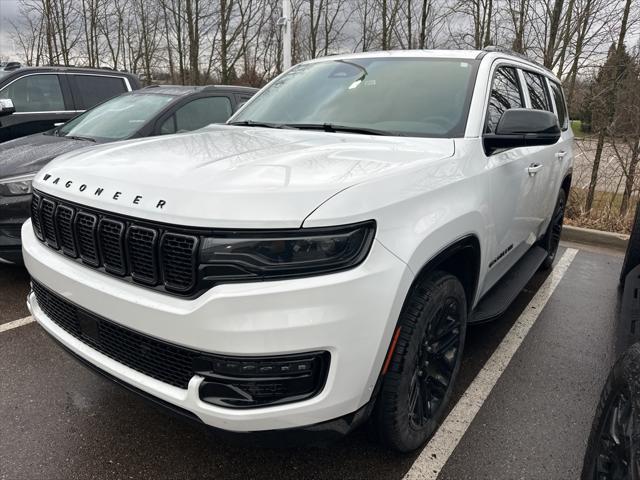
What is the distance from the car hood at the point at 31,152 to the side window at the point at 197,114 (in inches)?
33.9

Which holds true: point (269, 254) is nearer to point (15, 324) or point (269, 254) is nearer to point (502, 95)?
point (502, 95)

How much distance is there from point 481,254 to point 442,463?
104 cm

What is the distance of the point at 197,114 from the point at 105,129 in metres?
0.98

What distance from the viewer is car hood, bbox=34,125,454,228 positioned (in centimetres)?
169

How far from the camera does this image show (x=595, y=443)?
70.9 inches

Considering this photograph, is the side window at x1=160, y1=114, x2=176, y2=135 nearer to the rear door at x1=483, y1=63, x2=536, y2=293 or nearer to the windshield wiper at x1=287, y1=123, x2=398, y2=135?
the windshield wiper at x1=287, y1=123, x2=398, y2=135

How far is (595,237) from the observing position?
22.0 feet

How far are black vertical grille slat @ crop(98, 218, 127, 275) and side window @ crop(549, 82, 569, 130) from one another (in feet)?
13.5

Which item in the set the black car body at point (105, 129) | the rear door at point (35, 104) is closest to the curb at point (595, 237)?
the black car body at point (105, 129)

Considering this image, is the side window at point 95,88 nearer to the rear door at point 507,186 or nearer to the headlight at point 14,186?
the headlight at point 14,186

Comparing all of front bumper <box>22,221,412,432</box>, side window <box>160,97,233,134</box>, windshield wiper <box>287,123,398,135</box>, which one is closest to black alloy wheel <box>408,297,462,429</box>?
front bumper <box>22,221,412,432</box>

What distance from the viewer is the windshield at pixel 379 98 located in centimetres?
278

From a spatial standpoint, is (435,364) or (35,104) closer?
(435,364)

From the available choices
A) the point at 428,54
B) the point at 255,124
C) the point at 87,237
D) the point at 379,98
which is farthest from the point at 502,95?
the point at 87,237
